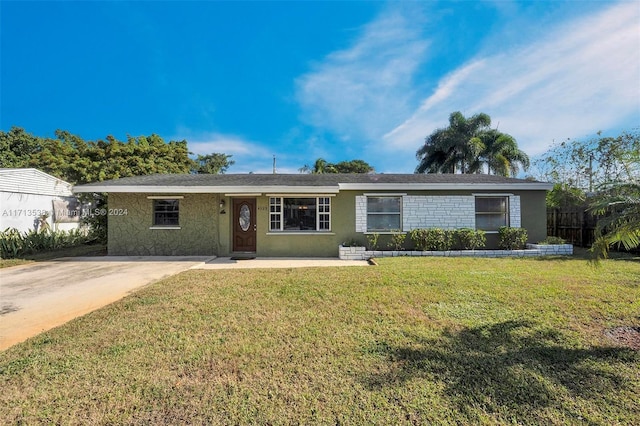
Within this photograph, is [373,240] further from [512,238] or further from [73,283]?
[73,283]

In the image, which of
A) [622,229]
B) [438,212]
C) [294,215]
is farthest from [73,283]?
[438,212]

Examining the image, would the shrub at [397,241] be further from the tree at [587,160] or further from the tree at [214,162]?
the tree at [214,162]

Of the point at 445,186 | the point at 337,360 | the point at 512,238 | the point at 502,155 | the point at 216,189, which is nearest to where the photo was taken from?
the point at 337,360

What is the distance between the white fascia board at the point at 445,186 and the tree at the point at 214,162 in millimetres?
27700

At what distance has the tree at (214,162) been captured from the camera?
34.9 metres

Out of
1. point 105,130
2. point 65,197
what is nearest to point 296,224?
point 65,197

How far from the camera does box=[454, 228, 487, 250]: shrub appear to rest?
10.9 metres

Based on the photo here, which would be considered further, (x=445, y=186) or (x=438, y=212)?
(x=438, y=212)

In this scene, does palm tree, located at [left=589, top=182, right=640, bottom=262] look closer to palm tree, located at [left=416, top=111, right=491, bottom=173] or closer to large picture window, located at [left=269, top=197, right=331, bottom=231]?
large picture window, located at [left=269, top=197, right=331, bottom=231]

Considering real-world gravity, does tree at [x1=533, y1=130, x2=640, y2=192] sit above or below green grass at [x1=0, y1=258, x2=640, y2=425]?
above

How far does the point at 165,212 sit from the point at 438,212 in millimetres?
10912

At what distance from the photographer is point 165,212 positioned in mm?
11477

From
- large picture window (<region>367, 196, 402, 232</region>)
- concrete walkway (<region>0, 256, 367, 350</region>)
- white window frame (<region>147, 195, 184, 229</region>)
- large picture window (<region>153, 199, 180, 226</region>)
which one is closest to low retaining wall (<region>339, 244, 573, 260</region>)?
concrete walkway (<region>0, 256, 367, 350</region>)

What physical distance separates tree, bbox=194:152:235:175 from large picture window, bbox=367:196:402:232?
2780 centimetres
